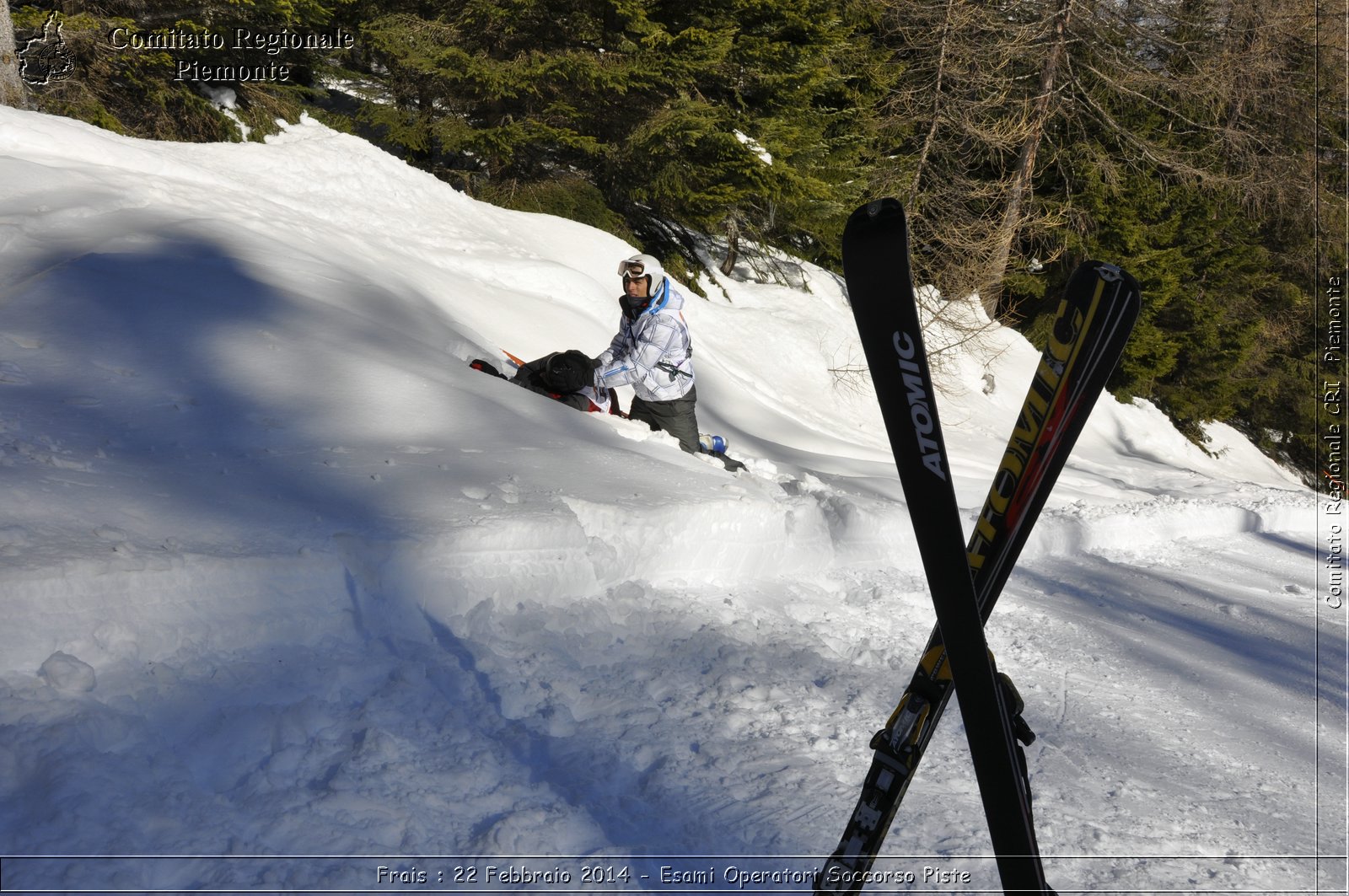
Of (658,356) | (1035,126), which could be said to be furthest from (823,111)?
(658,356)

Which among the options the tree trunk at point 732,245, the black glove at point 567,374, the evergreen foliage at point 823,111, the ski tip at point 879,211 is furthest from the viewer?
the tree trunk at point 732,245

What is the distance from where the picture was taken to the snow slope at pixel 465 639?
2.29 meters

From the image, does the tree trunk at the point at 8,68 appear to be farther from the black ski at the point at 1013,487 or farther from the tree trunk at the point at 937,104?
the tree trunk at the point at 937,104

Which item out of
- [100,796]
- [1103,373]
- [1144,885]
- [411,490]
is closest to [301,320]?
[411,490]

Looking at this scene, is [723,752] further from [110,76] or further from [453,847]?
[110,76]

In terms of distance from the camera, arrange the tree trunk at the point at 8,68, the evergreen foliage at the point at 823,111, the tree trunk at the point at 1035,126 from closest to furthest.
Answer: the tree trunk at the point at 8,68
the evergreen foliage at the point at 823,111
the tree trunk at the point at 1035,126

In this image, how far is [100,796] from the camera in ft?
6.94

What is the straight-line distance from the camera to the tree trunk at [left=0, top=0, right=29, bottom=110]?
9758mm

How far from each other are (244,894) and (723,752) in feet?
4.81

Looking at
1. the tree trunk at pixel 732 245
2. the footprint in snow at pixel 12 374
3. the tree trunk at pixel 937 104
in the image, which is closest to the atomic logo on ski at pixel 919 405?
the footprint in snow at pixel 12 374

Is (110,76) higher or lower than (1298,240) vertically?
lower

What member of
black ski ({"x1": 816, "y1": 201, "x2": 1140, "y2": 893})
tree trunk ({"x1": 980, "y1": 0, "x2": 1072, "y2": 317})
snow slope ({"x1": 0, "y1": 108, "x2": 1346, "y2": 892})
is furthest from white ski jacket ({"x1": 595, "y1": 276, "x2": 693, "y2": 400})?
tree trunk ({"x1": 980, "y1": 0, "x2": 1072, "y2": 317})

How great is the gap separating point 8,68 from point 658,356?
30.5ft

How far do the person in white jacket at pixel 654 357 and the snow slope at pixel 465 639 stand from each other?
24.4 inches
